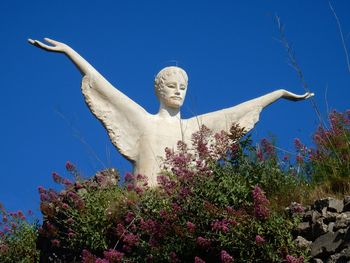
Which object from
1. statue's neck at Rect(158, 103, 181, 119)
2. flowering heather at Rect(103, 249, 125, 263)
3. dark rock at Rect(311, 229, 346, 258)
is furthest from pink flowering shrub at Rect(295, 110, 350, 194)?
statue's neck at Rect(158, 103, 181, 119)

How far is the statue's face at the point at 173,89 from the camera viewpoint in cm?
1180

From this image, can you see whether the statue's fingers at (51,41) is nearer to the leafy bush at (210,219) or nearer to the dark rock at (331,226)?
the leafy bush at (210,219)

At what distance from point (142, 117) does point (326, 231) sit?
17.0 ft

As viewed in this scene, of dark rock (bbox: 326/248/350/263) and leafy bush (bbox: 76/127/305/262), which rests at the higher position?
leafy bush (bbox: 76/127/305/262)

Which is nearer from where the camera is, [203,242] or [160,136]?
[203,242]

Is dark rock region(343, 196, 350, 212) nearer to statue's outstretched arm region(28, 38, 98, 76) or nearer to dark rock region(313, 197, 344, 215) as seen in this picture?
dark rock region(313, 197, 344, 215)

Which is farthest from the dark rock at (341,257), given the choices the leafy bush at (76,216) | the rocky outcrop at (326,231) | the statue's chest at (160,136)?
the statue's chest at (160,136)

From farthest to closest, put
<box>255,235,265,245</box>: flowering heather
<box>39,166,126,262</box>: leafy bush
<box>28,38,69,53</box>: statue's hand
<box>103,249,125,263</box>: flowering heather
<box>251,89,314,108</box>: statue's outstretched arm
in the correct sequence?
<box>251,89,314,108</box>: statue's outstretched arm, <box>28,38,69,53</box>: statue's hand, <box>39,166,126,262</box>: leafy bush, <box>103,249,125,263</box>: flowering heather, <box>255,235,265,245</box>: flowering heather

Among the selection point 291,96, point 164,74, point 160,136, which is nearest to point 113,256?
point 160,136

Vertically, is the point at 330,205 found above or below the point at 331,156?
below

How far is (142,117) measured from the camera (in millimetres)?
11672

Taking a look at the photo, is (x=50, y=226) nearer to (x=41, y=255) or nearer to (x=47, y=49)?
(x=41, y=255)

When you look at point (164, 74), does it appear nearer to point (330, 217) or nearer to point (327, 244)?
point (330, 217)

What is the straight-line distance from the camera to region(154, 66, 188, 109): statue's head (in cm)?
1180
